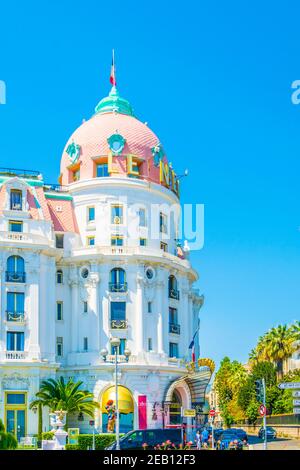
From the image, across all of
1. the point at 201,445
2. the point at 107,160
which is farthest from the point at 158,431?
the point at 107,160

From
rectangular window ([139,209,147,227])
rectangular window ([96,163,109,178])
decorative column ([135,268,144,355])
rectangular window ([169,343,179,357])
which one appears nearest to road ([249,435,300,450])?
rectangular window ([169,343,179,357])

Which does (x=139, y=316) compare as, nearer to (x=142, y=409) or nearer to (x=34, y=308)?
(x=142, y=409)

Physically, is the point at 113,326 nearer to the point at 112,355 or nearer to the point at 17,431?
the point at 112,355

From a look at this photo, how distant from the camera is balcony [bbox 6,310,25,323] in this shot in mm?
67438

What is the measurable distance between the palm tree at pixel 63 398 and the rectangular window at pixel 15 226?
1306 cm

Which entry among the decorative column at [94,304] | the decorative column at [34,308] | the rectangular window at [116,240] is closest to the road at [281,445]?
the decorative column at [94,304]

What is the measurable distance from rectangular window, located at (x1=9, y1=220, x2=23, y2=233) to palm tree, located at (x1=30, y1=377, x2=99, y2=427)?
42.8 ft

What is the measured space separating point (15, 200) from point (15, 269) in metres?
6.20

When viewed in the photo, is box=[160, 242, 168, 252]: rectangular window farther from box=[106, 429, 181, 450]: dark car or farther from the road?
box=[106, 429, 181, 450]: dark car

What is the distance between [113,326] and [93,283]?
4153 millimetres

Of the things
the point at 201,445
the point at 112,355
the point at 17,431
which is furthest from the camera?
the point at 112,355

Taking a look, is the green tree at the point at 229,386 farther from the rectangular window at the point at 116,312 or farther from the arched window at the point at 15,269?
the arched window at the point at 15,269

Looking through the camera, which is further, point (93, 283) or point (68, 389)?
point (93, 283)

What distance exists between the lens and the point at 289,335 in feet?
329
